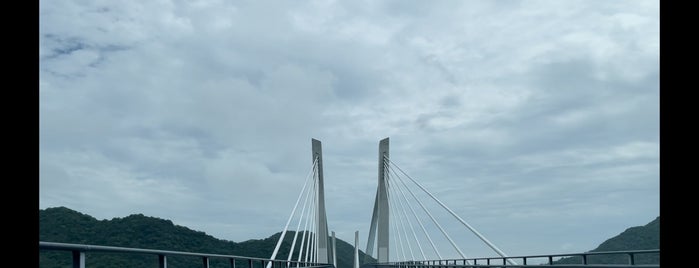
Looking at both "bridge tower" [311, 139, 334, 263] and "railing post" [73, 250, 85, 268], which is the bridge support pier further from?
"railing post" [73, 250, 85, 268]

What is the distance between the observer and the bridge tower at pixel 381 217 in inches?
1565

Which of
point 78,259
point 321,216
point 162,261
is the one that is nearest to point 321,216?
point 321,216

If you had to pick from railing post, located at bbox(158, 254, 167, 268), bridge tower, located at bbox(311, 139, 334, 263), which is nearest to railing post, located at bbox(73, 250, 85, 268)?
railing post, located at bbox(158, 254, 167, 268)

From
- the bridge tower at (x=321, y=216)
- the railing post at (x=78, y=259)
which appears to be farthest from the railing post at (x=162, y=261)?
the bridge tower at (x=321, y=216)

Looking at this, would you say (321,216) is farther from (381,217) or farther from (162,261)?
(162,261)

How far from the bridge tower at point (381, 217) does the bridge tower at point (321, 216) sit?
264 centimetres

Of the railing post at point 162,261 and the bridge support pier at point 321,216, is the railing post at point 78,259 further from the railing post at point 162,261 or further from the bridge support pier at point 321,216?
the bridge support pier at point 321,216

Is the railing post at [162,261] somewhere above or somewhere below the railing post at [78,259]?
below

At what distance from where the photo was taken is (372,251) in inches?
1644
